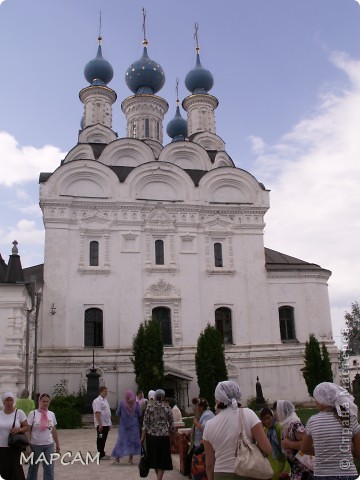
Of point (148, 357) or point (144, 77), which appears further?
point (144, 77)

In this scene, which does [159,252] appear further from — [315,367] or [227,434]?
[227,434]

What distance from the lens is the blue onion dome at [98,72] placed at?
28250mm

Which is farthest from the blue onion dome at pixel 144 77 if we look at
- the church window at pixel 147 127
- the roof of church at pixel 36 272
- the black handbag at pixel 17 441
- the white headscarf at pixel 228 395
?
the white headscarf at pixel 228 395

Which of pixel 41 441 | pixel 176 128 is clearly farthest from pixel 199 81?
pixel 41 441

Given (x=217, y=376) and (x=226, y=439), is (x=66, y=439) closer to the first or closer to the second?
(x=217, y=376)

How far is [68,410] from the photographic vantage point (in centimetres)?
1675

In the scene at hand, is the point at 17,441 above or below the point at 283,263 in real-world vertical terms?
below

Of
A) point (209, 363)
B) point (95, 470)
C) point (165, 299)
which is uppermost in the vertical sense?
point (165, 299)

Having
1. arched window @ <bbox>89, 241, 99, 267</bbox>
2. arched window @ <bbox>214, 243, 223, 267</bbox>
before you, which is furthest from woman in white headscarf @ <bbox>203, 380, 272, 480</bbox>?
arched window @ <bbox>214, 243, 223, 267</bbox>

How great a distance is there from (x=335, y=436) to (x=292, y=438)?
1011 mm

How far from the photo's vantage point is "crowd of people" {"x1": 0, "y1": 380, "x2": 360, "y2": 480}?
3.67 m

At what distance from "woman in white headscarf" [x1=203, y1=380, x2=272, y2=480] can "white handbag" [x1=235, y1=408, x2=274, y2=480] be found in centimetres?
7

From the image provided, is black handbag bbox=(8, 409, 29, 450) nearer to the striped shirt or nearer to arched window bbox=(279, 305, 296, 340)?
the striped shirt

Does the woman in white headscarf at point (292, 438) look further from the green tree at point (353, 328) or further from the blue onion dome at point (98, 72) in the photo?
the green tree at point (353, 328)
